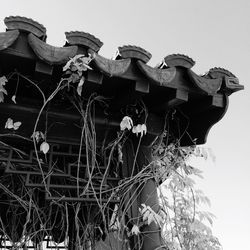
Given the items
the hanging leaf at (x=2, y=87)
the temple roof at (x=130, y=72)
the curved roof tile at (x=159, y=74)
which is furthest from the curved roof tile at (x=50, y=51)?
the curved roof tile at (x=159, y=74)

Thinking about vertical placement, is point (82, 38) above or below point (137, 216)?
above

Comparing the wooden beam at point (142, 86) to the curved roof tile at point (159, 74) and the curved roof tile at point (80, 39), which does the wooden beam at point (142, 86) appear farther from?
the curved roof tile at point (80, 39)

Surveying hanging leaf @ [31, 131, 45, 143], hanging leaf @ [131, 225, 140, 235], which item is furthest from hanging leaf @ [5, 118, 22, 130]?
hanging leaf @ [131, 225, 140, 235]

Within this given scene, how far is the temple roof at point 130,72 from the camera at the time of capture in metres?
2.12

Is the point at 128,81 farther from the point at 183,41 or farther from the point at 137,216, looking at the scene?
the point at 183,41

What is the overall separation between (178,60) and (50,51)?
2.69 feet

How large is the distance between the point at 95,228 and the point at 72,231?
72cm

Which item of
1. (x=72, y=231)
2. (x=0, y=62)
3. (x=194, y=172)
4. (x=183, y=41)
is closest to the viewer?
(x=0, y=62)

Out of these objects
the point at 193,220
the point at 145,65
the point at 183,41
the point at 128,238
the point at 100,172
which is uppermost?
the point at 183,41

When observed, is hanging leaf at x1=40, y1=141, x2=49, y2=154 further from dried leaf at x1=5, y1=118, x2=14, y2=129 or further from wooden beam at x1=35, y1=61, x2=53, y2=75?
wooden beam at x1=35, y1=61, x2=53, y2=75

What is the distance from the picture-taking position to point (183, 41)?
688cm

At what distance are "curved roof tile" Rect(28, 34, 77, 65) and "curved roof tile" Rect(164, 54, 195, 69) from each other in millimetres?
626

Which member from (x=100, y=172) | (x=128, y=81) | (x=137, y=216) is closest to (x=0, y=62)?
(x=128, y=81)

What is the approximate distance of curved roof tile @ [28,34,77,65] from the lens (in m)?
2.11
